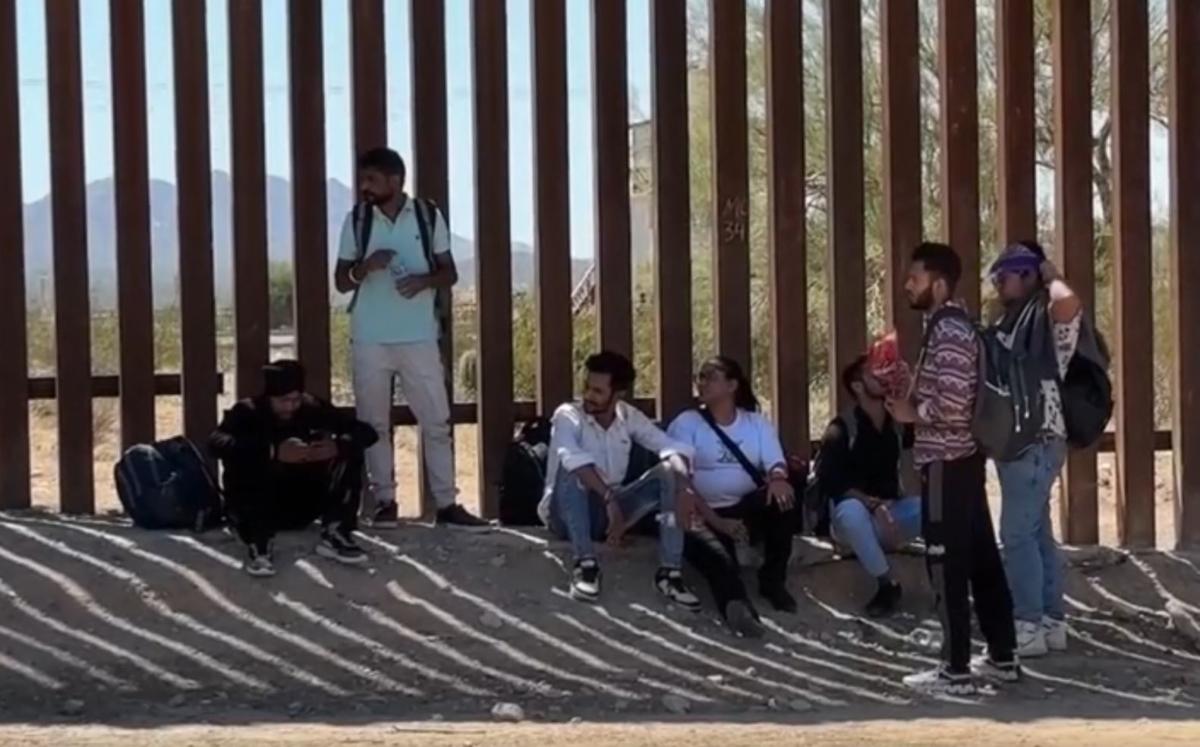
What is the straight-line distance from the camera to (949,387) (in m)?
6.56

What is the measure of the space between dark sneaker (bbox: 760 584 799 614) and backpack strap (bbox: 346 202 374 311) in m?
2.10

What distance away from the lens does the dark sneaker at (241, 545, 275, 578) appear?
24.4 feet

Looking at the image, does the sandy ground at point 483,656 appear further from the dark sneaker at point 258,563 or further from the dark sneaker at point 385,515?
the dark sneaker at point 385,515

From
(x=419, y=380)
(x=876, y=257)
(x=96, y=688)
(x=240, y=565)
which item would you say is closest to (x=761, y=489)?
(x=419, y=380)

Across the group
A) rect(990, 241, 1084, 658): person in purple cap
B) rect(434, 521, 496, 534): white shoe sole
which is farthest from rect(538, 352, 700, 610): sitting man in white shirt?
rect(990, 241, 1084, 658): person in purple cap

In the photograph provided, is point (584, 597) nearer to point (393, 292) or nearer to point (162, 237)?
point (393, 292)

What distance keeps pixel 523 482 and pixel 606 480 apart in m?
0.46

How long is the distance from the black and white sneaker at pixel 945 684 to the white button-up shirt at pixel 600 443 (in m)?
1.48

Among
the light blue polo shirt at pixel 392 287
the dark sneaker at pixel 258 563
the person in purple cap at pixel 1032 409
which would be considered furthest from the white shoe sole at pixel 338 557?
the person in purple cap at pixel 1032 409

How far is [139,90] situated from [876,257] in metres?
8.61

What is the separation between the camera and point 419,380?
8055 mm

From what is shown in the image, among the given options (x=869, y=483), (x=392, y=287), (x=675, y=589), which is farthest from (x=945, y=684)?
(x=392, y=287)

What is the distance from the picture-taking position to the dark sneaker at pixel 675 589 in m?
7.61

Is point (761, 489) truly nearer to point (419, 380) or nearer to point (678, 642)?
point (678, 642)
